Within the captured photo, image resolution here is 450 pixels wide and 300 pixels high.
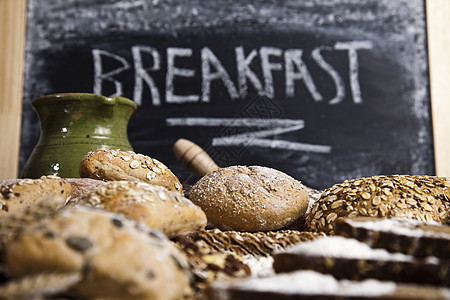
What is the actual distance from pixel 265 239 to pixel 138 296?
0.55m

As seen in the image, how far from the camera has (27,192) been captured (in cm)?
108

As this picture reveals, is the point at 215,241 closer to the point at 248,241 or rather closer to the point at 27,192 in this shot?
the point at 248,241

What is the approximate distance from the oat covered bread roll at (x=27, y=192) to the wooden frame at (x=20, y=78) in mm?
2174

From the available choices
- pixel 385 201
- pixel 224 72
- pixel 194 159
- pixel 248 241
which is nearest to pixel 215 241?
pixel 248 241

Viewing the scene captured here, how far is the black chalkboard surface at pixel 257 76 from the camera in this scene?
295 centimetres

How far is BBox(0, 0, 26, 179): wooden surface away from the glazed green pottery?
1610 millimetres

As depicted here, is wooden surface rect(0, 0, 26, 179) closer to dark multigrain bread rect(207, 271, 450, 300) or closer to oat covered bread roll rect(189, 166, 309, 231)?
oat covered bread roll rect(189, 166, 309, 231)

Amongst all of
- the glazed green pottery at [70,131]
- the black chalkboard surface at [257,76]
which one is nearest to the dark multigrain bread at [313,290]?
the glazed green pottery at [70,131]

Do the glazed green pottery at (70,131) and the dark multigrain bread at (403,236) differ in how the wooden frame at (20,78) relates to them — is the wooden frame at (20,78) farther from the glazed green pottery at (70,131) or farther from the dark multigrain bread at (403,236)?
the dark multigrain bread at (403,236)

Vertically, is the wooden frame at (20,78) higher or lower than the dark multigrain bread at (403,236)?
higher

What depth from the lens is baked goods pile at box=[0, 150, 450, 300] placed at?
573 mm

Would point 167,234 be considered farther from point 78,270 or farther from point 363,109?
point 363,109

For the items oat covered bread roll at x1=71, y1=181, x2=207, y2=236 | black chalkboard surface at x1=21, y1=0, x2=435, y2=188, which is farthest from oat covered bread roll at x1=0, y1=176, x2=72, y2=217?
black chalkboard surface at x1=21, y1=0, x2=435, y2=188

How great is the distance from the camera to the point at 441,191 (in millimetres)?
1289
